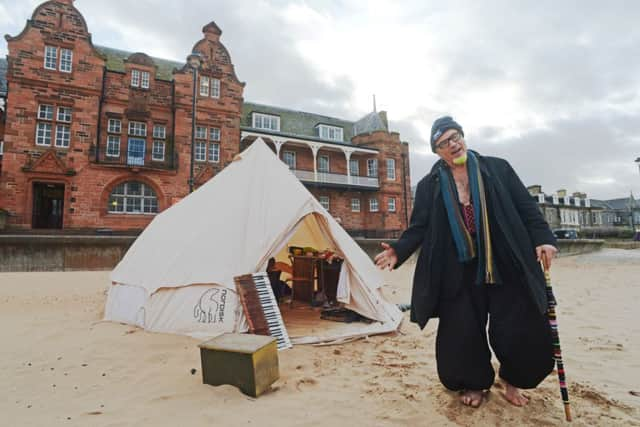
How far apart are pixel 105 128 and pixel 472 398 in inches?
721

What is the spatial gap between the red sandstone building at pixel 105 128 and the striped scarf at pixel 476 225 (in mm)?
11103

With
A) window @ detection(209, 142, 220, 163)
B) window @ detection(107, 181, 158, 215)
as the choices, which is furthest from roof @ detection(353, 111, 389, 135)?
window @ detection(107, 181, 158, 215)

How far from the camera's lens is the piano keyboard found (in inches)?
134

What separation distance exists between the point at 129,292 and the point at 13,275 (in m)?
6.49

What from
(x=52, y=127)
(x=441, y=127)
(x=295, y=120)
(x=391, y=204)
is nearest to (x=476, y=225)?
(x=441, y=127)

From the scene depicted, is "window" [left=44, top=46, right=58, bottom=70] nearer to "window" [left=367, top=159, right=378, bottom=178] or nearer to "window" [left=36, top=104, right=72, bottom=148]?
"window" [left=36, top=104, right=72, bottom=148]

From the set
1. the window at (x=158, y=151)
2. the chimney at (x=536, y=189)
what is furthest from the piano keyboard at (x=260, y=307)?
the chimney at (x=536, y=189)

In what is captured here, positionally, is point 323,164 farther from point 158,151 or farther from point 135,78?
point 135,78

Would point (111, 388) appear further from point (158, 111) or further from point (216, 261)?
point (158, 111)

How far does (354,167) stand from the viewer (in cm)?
2353

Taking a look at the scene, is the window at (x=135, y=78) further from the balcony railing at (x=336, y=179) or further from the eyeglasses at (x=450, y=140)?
the eyeglasses at (x=450, y=140)

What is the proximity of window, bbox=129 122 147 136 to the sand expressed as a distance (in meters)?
13.7

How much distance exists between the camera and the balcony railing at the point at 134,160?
1496 cm

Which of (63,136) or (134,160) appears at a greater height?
(63,136)
